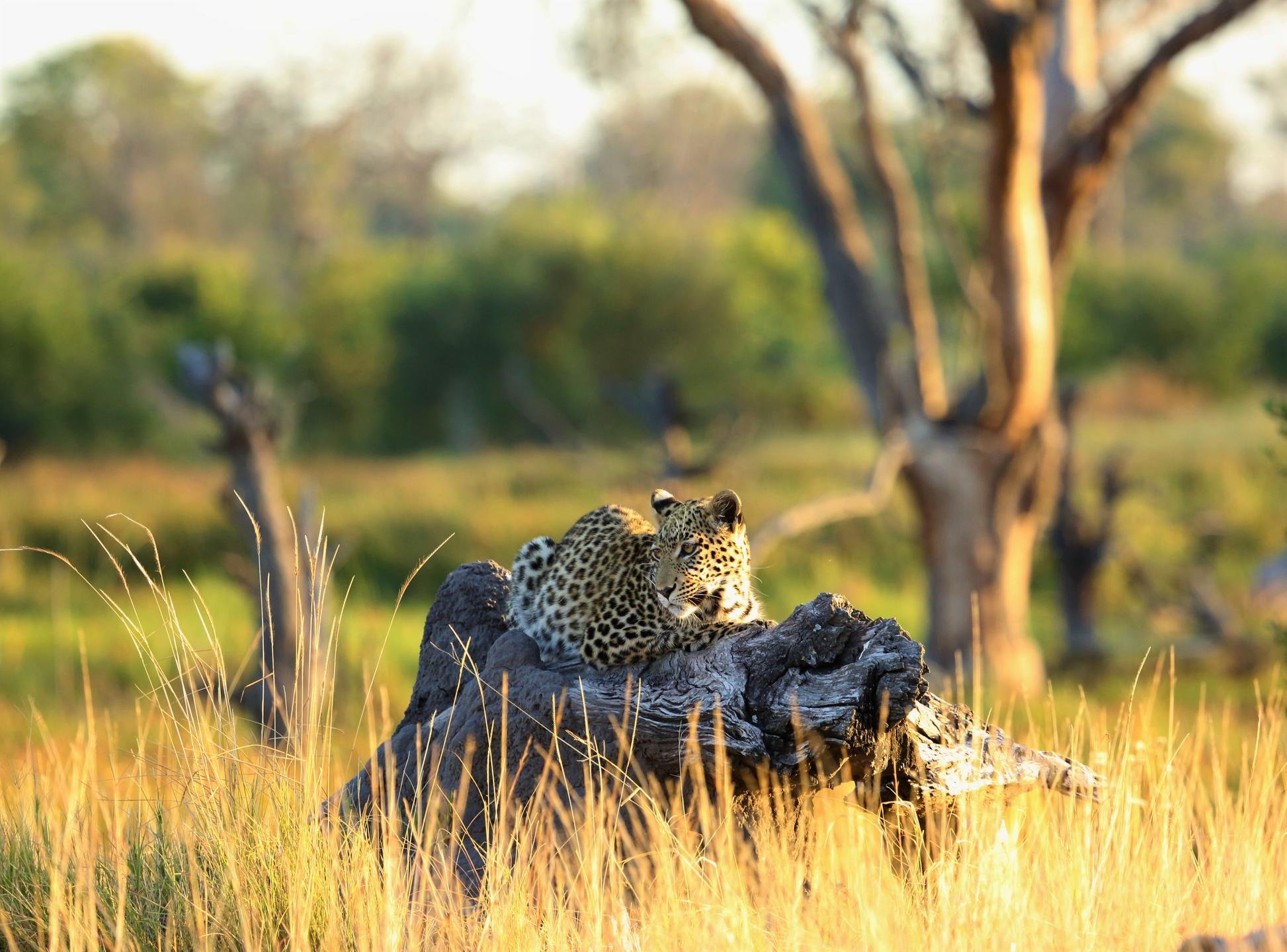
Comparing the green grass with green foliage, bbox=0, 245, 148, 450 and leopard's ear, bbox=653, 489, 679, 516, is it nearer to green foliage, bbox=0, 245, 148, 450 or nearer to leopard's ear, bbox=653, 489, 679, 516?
green foliage, bbox=0, 245, 148, 450

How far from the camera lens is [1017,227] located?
39.2ft

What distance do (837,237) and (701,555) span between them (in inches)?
332

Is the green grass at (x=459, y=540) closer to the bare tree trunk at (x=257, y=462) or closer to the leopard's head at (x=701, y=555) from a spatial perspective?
the bare tree trunk at (x=257, y=462)

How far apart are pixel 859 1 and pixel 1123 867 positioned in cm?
895

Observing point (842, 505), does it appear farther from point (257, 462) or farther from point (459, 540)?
point (459, 540)

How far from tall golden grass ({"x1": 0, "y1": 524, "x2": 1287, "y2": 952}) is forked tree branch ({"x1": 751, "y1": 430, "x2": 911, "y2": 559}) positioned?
15.1 ft

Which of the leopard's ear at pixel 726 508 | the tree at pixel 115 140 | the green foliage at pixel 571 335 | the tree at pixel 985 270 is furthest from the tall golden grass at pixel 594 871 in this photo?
the tree at pixel 115 140

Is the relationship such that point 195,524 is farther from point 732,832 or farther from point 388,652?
point 732,832

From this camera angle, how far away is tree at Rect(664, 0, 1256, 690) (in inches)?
466

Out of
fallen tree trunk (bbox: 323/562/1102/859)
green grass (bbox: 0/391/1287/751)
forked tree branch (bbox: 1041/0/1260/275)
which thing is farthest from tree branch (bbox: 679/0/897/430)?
fallen tree trunk (bbox: 323/562/1102/859)

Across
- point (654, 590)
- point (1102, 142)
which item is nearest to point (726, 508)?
point (654, 590)

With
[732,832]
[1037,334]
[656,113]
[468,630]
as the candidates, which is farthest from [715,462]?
[656,113]

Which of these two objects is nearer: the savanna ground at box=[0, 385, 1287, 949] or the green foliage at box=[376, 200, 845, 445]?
the savanna ground at box=[0, 385, 1287, 949]

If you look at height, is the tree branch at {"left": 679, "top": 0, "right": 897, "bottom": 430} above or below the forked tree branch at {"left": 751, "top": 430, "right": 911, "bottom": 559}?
above
